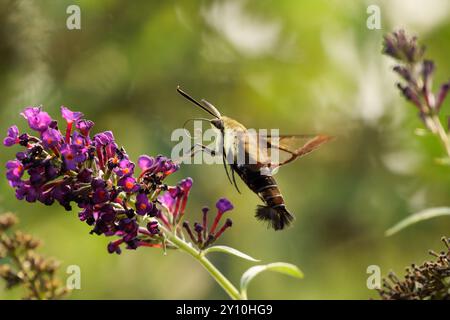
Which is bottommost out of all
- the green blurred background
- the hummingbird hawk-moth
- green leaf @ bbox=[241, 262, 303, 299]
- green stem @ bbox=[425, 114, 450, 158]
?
green leaf @ bbox=[241, 262, 303, 299]

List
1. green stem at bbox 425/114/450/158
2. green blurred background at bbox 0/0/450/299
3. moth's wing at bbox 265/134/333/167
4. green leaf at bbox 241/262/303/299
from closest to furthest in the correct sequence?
green stem at bbox 425/114/450/158 < green leaf at bbox 241/262/303/299 < moth's wing at bbox 265/134/333/167 < green blurred background at bbox 0/0/450/299

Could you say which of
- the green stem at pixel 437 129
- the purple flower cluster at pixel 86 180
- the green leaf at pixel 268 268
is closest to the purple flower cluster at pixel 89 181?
the purple flower cluster at pixel 86 180

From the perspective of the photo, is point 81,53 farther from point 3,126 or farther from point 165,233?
point 165,233

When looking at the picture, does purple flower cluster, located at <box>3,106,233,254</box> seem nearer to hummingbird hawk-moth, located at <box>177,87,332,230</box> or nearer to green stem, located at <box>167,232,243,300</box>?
green stem, located at <box>167,232,243,300</box>

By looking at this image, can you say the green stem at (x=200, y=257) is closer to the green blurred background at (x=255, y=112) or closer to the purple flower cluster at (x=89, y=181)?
the purple flower cluster at (x=89, y=181)

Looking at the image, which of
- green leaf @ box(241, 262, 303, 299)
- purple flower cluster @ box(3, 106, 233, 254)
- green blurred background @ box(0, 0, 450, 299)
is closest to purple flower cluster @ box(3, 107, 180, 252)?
purple flower cluster @ box(3, 106, 233, 254)

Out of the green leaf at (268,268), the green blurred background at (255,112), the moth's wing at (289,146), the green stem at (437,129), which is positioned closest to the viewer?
the green stem at (437,129)
